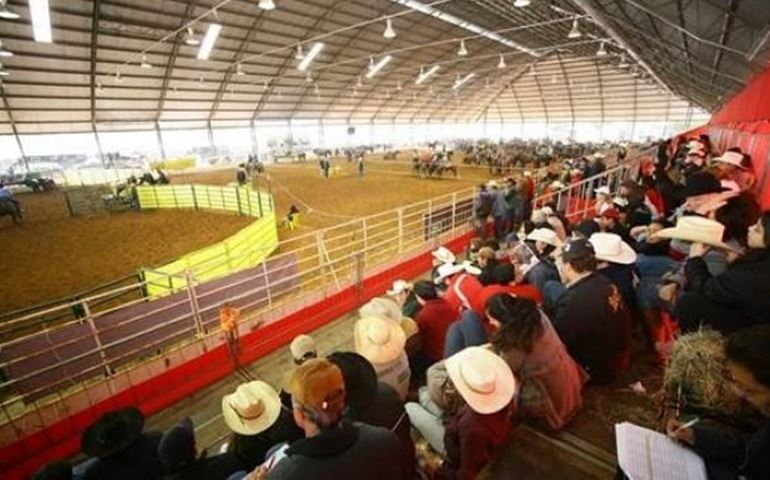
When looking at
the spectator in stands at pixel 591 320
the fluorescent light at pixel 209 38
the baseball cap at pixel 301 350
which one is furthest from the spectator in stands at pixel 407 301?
the fluorescent light at pixel 209 38

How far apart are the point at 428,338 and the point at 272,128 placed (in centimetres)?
4001

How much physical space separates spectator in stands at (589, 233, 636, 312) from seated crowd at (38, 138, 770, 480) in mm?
14

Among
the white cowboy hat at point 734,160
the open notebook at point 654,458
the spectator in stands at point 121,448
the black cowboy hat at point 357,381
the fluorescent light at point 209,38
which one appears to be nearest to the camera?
the open notebook at point 654,458

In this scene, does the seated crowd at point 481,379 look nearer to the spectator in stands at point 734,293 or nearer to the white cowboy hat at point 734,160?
the spectator in stands at point 734,293

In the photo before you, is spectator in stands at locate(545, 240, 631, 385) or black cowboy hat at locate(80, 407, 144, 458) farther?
spectator in stands at locate(545, 240, 631, 385)

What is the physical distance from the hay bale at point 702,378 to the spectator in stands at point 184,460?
2618mm

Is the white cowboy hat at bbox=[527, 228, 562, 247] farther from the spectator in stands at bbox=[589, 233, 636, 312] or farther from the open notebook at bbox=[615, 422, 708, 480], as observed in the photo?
the open notebook at bbox=[615, 422, 708, 480]

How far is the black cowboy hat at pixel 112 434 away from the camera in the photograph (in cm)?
233

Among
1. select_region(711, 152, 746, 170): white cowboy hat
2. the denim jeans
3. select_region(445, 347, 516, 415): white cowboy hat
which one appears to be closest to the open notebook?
select_region(445, 347, 516, 415): white cowboy hat

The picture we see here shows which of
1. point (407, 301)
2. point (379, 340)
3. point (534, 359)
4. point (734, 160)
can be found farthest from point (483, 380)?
point (734, 160)

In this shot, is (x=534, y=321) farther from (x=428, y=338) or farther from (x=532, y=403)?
(x=428, y=338)

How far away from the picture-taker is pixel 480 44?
32188 millimetres

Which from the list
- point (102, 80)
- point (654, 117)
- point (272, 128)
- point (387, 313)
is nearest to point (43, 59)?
point (102, 80)

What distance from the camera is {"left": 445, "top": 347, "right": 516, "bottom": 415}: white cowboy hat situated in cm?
206
